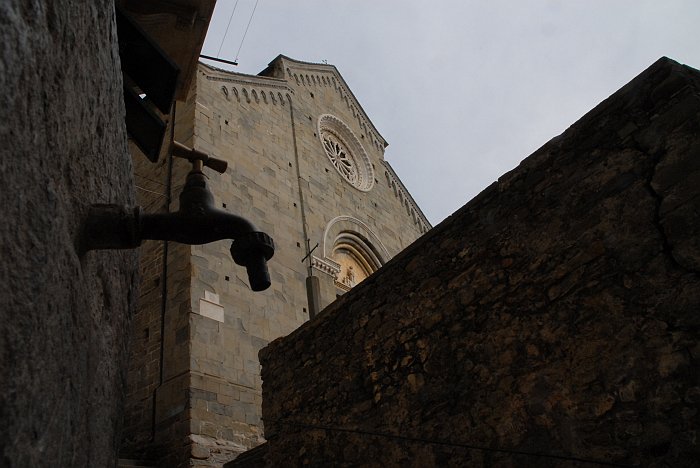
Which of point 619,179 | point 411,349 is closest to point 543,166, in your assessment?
point 619,179

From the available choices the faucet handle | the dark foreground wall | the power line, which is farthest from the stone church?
the faucet handle

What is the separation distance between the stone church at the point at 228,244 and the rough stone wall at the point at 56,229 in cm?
552

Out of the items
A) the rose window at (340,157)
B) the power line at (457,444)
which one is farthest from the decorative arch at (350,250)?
the power line at (457,444)

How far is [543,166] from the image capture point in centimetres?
402

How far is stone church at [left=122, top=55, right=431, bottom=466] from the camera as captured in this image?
25.6ft

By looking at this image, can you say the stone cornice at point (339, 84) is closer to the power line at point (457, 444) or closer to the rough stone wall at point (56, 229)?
the power line at point (457, 444)

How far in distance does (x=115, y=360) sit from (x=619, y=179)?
10.2 ft

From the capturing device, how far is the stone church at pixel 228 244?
7.81 m

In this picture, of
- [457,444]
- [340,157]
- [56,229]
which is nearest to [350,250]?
[340,157]

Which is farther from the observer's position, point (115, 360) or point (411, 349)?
point (411, 349)

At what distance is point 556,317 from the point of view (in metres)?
3.68

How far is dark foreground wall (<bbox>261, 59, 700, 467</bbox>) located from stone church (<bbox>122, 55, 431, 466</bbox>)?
3215 millimetres

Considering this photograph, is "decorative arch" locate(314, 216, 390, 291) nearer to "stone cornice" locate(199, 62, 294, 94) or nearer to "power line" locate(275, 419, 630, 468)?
"stone cornice" locate(199, 62, 294, 94)

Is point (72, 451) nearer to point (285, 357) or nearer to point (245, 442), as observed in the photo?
point (285, 357)
